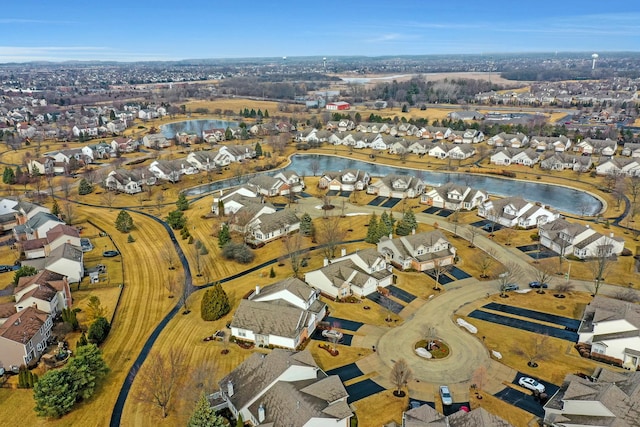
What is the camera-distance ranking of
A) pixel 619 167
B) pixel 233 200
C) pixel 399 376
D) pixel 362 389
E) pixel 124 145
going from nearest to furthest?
pixel 399 376, pixel 362 389, pixel 233 200, pixel 619 167, pixel 124 145

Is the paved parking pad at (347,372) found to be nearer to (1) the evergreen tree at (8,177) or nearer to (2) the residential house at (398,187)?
(2) the residential house at (398,187)

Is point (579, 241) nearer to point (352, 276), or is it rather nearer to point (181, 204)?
point (352, 276)

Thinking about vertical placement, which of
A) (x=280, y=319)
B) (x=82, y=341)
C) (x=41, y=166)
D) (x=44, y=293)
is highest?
(x=41, y=166)

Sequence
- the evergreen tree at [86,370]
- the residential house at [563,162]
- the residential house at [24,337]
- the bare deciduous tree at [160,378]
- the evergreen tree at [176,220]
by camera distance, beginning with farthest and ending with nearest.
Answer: the residential house at [563,162] → the evergreen tree at [176,220] → the residential house at [24,337] → the evergreen tree at [86,370] → the bare deciduous tree at [160,378]

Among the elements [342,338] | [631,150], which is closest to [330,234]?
→ [342,338]

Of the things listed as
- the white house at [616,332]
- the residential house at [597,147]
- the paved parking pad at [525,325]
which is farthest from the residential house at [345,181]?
the residential house at [597,147]
